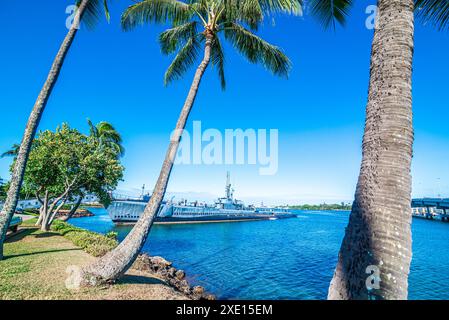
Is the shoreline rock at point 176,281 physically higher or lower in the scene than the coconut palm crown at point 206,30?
lower

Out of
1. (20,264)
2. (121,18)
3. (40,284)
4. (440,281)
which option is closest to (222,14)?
(121,18)

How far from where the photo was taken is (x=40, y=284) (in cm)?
671

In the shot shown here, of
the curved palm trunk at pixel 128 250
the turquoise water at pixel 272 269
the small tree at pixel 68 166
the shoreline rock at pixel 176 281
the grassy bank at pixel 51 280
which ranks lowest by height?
the turquoise water at pixel 272 269

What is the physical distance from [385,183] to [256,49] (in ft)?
31.7

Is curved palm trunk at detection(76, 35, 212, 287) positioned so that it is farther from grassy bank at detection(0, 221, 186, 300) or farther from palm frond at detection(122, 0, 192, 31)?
palm frond at detection(122, 0, 192, 31)

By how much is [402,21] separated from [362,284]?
11.2 feet

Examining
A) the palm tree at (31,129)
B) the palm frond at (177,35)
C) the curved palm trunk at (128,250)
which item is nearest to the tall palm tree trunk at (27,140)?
the palm tree at (31,129)

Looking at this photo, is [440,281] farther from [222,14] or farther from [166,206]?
[166,206]

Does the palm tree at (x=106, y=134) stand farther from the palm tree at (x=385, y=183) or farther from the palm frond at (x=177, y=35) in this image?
the palm tree at (x=385, y=183)

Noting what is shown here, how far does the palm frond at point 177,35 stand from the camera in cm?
1075

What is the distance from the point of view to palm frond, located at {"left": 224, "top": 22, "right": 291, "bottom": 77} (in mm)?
10530

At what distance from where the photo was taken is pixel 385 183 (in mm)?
2789

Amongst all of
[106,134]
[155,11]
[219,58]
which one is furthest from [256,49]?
[106,134]

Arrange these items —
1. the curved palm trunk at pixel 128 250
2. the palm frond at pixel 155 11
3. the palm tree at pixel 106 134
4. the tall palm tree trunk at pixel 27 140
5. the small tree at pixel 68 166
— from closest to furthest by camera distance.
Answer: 1. the curved palm trunk at pixel 128 250
2. the tall palm tree trunk at pixel 27 140
3. the palm frond at pixel 155 11
4. the small tree at pixel 68 166
5. the palm tree at pixel 106 134
